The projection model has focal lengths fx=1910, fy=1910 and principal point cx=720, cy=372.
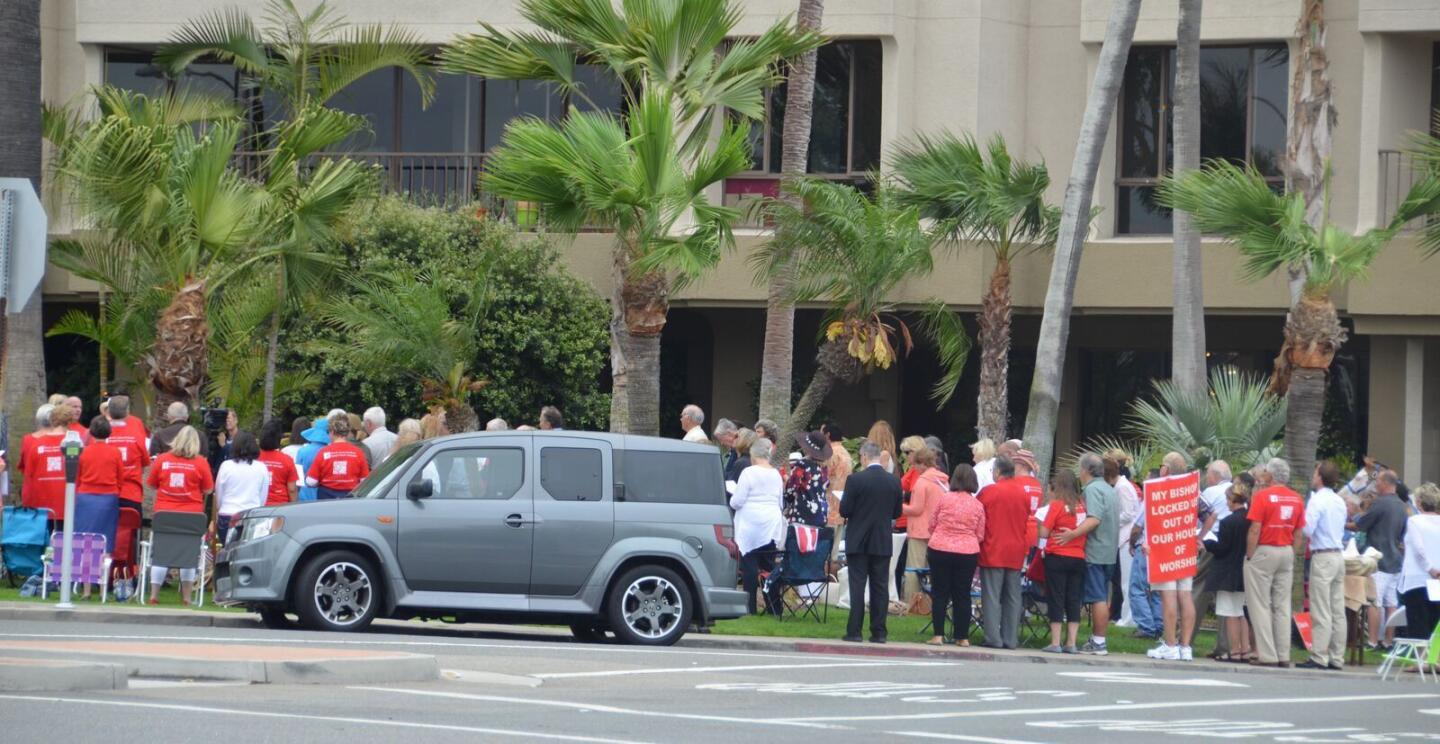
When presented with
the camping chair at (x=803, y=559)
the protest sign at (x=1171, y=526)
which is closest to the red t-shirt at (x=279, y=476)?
the camping chair at (x=803, y=559)

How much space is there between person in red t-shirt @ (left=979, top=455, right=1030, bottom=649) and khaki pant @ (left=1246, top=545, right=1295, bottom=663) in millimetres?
2070

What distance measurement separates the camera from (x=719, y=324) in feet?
96.4

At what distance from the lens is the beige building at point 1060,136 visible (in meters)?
25.4

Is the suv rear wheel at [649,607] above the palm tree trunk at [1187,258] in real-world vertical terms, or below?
below

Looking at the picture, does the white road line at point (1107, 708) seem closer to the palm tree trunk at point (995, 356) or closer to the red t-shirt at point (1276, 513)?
the red t-shirt at point (1276, 513)

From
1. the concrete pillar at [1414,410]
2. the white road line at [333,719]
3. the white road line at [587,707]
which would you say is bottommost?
the white road line at [587,707]

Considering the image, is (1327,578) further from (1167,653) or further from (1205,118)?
(1205,118)

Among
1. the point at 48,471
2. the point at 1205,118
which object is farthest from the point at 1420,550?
the point at 48,471

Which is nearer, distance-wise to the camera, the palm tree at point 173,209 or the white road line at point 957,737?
the white road line at point 957,737

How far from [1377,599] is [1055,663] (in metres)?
4.01

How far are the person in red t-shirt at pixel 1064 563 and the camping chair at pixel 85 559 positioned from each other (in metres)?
8.67

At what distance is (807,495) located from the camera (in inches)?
738

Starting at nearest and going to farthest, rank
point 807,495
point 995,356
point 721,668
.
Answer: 1. point 721,668
2. point 807,495
3. point 995,356

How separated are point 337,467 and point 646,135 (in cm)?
433
